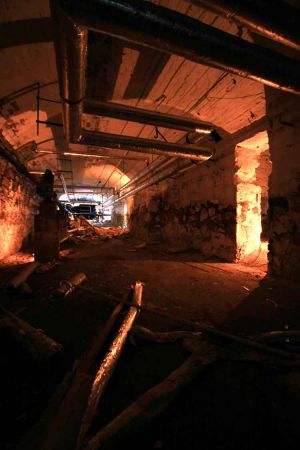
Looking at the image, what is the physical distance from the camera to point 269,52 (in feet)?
6.71

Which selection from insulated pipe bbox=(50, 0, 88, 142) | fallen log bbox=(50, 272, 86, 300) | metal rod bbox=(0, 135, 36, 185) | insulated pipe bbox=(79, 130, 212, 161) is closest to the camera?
insulated pipe bbox=(50, 0, 88, 142)

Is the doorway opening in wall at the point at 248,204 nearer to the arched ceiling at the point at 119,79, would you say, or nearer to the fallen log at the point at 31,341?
the arched ceiling at the point at 119,79

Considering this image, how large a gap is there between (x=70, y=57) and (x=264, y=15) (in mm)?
1692

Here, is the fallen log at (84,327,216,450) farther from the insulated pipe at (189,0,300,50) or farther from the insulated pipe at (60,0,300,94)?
the insulated pipe at (189,0,300,50)

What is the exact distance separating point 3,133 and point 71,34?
A: 359 centimetres

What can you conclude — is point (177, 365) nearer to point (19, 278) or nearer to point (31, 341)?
point (31, 341)

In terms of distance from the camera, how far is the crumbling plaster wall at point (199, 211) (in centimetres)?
466

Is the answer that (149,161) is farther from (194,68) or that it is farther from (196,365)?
(196,365)

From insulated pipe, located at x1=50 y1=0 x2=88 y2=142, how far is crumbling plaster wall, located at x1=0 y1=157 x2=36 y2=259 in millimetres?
2789

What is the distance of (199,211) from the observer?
5520 mm

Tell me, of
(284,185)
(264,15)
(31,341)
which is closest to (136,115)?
(264,15)

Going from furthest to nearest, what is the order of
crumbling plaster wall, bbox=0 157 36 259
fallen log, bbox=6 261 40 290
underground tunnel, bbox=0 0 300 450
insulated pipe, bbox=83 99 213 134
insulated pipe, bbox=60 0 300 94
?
crumbling plaster wall, bbox=0 157 36 259, insulated pipe, bbox=83 99 213 134, fallen log, bbox=6 261 40 290, insulated pipe, bbox=60 0 300 94, underground tunnel, bbox=0 0 300 450

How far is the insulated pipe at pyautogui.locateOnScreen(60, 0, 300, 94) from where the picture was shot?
5.08 ft

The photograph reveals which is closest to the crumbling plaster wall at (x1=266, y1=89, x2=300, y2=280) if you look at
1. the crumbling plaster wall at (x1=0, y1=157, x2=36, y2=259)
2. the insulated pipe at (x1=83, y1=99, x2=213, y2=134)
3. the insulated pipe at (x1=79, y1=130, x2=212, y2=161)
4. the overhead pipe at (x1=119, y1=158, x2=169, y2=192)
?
the insulated pipe at (x1=83, y1=99, x2=213, y2=134)
